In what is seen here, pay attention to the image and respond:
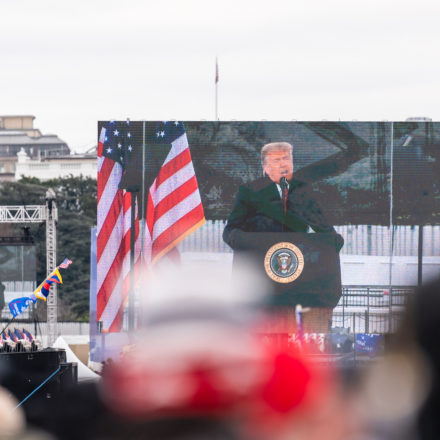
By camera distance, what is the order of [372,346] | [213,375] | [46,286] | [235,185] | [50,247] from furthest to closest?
[235,185] < [50,247] < [46,286] < [372,346] < [213,375]

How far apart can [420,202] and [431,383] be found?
1108 inches

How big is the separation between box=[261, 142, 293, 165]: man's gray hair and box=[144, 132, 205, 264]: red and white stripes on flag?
1651 mm

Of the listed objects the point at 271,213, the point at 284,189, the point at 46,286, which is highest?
the point at 284,189

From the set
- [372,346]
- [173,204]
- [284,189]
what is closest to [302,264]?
[284,189]

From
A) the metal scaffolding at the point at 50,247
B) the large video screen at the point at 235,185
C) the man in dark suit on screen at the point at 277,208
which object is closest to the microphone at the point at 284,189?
the man in dark suit on screen at the point at 277,208

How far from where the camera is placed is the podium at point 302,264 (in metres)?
29.3

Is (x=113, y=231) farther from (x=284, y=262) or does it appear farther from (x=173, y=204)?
(x=284, y=262)

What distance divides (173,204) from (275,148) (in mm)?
2620

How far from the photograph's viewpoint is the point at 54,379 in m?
15.6

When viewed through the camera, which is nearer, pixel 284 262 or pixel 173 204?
pixel 173 204

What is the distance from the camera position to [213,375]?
1663mm

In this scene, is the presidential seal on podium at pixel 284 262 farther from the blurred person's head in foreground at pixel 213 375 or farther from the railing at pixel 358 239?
the blurred person's head in foreground at pixel 213 375

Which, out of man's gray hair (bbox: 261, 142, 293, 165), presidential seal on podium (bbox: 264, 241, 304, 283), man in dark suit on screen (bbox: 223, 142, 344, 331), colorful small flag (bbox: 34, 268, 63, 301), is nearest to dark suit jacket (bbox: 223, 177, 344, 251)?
man in dark suit on screen (bbox: 223, 142, 344, 331)

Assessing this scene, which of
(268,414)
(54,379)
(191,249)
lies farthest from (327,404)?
(191,249)
